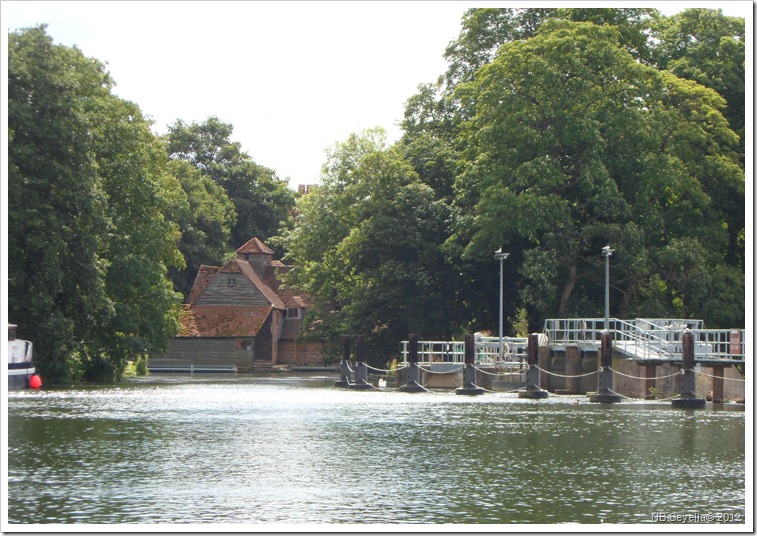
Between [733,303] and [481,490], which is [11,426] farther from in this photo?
[733,303]

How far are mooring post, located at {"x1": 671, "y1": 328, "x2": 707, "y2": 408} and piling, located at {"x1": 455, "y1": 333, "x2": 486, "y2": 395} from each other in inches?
467

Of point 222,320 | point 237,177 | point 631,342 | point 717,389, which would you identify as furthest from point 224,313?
point 717,389

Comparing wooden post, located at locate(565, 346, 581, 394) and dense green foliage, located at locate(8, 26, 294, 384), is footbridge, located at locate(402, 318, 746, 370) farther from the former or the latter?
dense green foliage, located at locate(8, 26, 294, 384)

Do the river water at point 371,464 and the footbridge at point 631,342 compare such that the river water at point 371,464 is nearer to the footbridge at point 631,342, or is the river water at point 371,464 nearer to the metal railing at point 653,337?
the metal railing at point 653,337

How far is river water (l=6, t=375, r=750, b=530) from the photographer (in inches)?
814

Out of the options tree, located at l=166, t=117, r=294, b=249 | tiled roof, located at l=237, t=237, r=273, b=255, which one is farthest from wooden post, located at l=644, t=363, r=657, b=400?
tree, located at l=166, t=117, r=294, b=249

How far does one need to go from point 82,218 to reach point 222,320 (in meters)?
54.4

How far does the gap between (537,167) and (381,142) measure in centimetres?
2893

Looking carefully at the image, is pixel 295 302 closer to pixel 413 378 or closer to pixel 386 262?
pixel 386 262

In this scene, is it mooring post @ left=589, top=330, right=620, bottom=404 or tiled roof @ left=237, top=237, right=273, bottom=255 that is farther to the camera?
tiled roof @ left=237, top=237, right=273, bottom=255

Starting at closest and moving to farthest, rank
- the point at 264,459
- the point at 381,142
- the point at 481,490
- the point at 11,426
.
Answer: the point at 481,490, the point at 264,459, the point at 11,426, the point at 381,142

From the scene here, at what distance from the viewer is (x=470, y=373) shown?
181 feet

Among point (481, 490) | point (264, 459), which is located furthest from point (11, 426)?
point (481, 490)

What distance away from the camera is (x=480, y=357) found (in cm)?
6091
